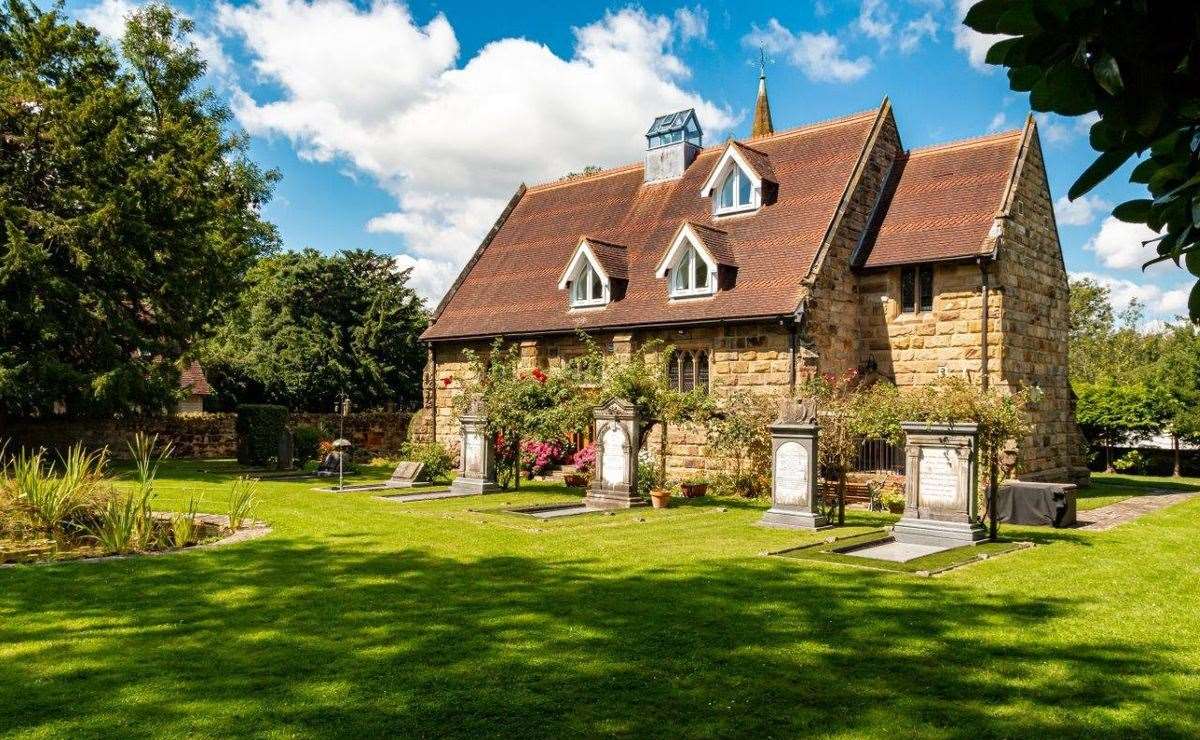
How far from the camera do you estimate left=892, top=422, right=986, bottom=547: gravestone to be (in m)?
14.2

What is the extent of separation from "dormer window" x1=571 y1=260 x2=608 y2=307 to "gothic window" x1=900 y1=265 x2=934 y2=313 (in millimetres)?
8787

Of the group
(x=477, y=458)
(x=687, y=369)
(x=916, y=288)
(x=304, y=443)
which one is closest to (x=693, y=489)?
(x=687, y=369)

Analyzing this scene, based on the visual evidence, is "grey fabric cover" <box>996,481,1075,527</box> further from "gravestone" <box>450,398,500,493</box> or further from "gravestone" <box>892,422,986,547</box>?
"gravestone" <box>450,398,500,493</box>

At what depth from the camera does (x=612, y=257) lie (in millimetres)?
27094

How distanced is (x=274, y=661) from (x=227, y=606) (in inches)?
90.2

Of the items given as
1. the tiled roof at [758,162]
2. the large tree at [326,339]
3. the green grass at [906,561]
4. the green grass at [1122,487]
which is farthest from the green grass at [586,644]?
the large tree at [326,339]

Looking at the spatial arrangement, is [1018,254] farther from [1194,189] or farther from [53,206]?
[53,206]

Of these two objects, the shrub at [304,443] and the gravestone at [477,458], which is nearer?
the gravestone at [477,458]

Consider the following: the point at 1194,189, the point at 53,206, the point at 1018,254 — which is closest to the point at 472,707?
the point at 1194,189

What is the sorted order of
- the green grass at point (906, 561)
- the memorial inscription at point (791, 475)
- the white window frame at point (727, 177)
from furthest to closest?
the white window frame at point (727, 177)
the memorial inscription at point (791, 475)
the green grass at point (906, 561)

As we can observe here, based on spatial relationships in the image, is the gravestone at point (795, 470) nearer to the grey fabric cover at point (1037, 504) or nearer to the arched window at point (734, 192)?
the grey fabric cover at point (1037, 504)

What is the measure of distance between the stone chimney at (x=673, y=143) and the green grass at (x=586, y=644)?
61.6 ft

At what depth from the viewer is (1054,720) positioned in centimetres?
610

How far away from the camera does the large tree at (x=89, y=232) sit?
2448cm
